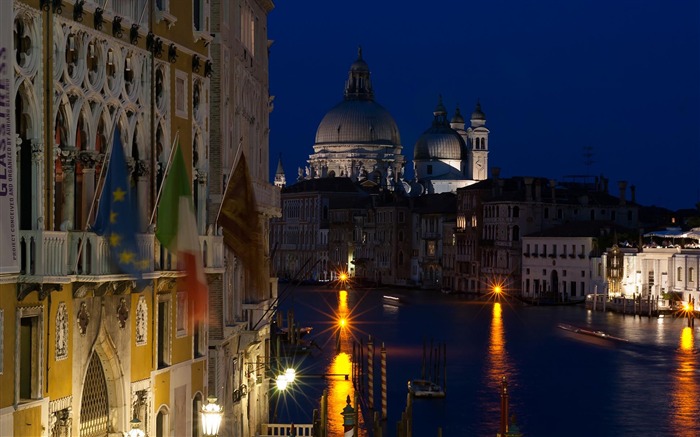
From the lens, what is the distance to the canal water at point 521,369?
95.9 ft

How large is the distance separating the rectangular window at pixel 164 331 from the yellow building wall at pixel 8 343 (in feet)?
10.4

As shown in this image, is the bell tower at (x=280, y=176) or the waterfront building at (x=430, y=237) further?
the bell tower at (x=280, y=176)

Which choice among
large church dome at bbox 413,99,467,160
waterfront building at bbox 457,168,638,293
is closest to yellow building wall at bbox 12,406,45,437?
waterfront building at bbox 457,168,638,293

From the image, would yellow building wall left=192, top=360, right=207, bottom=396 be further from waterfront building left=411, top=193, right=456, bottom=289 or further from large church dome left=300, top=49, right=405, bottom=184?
large church dome left=300, top=49, right=405, bottom=184

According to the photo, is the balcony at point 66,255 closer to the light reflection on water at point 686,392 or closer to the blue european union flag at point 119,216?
the blue european union flag at point 119,216

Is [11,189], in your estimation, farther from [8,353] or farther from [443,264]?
[443,264]

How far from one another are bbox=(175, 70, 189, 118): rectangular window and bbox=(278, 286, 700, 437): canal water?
7.98 metres

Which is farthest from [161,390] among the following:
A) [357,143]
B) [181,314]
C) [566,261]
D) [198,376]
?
[357,143]

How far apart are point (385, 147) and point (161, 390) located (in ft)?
332

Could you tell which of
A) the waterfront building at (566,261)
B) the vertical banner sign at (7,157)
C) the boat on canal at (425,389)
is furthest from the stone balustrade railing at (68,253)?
the waterfront building at (566,261)

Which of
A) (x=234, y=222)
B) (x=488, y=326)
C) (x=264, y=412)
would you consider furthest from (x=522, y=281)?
(x=234, y=222)

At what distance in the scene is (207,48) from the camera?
1448 centimetres

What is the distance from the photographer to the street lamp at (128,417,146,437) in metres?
11.3

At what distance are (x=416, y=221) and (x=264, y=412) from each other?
7071cm
